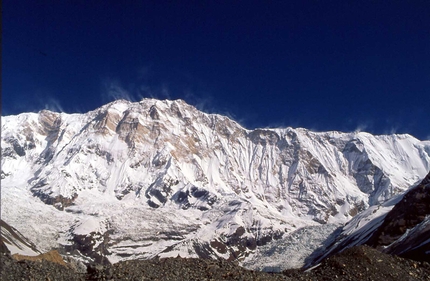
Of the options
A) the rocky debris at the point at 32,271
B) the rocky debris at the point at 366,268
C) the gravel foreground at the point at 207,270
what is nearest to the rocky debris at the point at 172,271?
the gravel foreground at the point at 207,270

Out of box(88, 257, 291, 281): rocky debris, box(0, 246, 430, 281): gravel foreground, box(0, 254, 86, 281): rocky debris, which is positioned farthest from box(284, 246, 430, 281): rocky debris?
box(0, 254, 86, 281): rocky debris

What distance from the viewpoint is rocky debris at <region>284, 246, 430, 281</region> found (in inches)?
786

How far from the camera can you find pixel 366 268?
20.6 meters

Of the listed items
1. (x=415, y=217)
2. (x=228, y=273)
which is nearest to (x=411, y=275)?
(x=228, y=273)

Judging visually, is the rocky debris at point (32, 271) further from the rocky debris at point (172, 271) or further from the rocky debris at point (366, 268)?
the rocky debris at point (366, 268)

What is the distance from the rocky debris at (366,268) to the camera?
19953 mm

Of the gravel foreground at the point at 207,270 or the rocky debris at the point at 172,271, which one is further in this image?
the rocky debris at the point at 172,271

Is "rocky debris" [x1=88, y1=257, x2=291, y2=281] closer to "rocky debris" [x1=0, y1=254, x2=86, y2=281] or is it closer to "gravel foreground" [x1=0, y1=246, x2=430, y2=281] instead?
"gravel foreground" [x1=0, y1=246, x2=430, y2=281]

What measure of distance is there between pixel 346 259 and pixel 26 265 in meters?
15.3

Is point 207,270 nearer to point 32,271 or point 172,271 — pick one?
point 172,271

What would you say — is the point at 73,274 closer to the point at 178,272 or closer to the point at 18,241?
the point at 178,272

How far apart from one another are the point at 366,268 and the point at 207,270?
8.25 meters

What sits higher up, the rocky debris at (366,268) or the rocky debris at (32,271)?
the rocky debris at (366,268)

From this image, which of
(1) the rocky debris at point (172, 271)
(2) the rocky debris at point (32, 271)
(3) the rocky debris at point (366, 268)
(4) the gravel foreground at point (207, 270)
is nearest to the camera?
(2) the rocky debris at point (32, 271)
